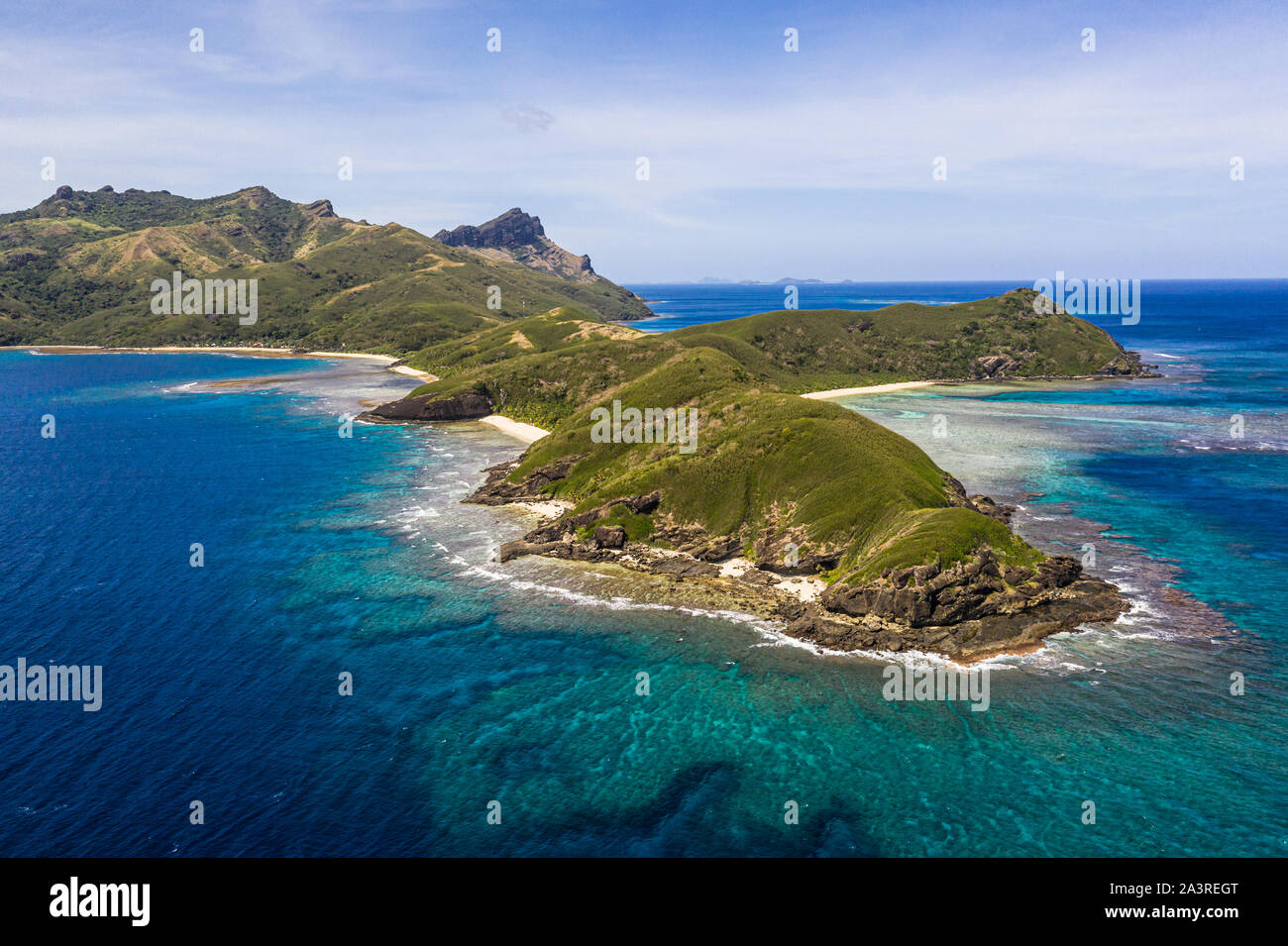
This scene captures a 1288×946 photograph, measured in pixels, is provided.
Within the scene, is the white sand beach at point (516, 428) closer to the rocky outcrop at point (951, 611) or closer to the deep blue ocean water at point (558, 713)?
the deep blue ocean water at point (558, 713)

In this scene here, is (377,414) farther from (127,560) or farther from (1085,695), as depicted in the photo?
(1085,695)

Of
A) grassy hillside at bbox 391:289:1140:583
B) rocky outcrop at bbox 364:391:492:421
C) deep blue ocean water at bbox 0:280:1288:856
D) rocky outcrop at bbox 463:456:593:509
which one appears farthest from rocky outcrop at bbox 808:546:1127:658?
rocky outcrop at bbox 364:391:492:421

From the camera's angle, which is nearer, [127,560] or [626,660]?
[626,660]

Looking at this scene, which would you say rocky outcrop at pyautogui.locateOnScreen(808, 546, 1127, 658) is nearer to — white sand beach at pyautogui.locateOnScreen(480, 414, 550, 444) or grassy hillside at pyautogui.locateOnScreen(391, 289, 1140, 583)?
grassy hillside at pyautogui.locateOnScreen(391, 289, 1140, 583)

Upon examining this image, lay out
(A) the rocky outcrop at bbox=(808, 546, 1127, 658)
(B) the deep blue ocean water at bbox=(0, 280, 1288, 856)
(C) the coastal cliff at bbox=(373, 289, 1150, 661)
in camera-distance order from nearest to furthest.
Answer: (B) the deep blue ocean water at bbox=(0, 280, 1288, 856) → (A) the rocky outcrop at bbox=(808, 546, 1127, 658) → (C) the coastal cliff at bbox=(373, 289, 1150, 661)
